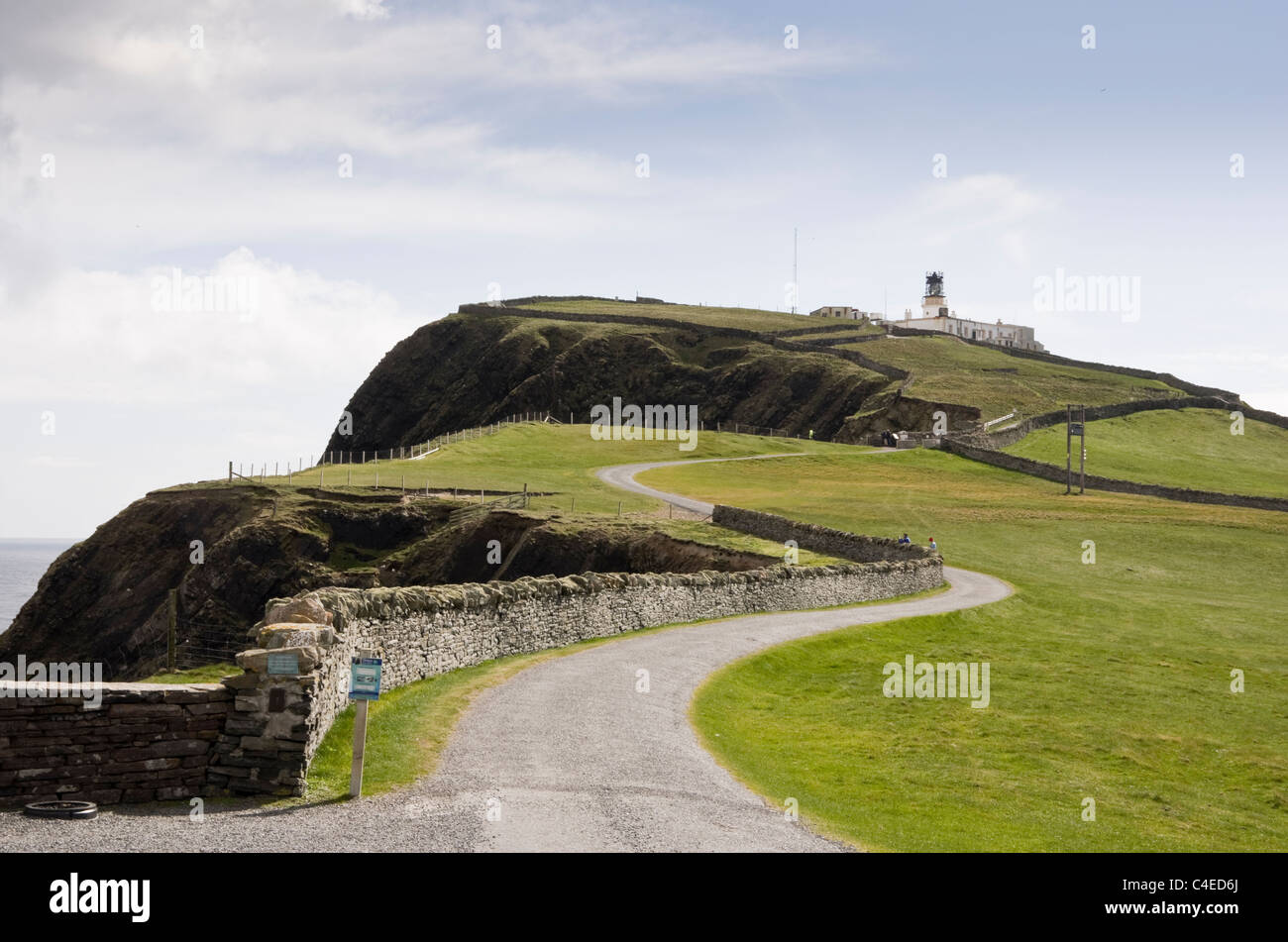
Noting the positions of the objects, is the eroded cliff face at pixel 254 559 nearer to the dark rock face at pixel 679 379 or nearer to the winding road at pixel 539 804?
the winding road at pixel 539 804

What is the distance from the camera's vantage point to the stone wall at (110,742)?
1509 cm

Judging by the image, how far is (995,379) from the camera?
144250 millimetres

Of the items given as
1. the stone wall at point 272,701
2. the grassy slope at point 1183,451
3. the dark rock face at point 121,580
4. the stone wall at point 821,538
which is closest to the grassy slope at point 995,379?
the grassy slope at point 1183,451

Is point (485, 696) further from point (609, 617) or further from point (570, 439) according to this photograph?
point (570, 439)

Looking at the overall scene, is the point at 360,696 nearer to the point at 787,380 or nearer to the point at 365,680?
the point at 365,680

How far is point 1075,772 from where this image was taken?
23.8 meters

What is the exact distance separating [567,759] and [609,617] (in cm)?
1569

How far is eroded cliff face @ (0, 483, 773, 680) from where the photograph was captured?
61.2 meters

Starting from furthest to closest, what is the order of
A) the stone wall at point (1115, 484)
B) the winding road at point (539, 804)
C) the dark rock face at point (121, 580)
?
the dark rock face at point (121, 580)
the stone wall at point (1115, 484)
the winding road at point (539, 804)

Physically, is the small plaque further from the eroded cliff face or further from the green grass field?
the green grass field

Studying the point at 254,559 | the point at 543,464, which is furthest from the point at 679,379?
the point at 254,559

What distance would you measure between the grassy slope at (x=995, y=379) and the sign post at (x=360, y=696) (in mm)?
105899

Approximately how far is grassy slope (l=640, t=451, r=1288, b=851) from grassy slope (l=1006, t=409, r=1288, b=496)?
30.4 metres
